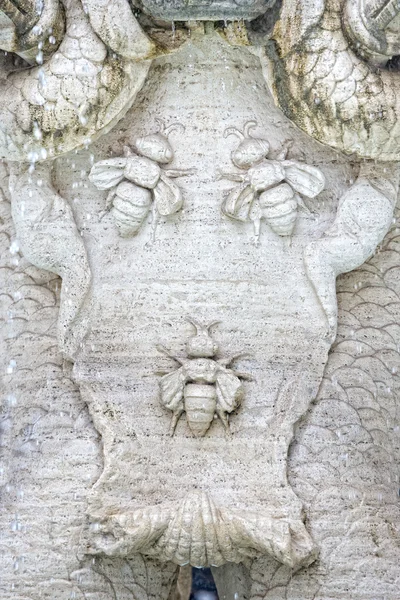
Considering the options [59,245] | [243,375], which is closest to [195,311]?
[243,375]

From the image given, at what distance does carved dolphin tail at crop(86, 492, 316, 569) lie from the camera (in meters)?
4.21

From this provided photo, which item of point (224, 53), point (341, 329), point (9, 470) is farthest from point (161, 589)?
point (224, 53)

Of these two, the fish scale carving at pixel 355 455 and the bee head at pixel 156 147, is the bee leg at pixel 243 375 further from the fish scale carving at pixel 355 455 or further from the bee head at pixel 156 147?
the bee head at pixel 156 147

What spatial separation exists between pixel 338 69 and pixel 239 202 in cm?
49

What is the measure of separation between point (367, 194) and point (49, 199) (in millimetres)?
924

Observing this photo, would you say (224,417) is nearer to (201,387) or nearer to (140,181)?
(201,387)

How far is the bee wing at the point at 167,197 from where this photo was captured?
4.36 meters

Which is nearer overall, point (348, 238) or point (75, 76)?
point (75, 76)

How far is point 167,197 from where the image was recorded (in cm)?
437

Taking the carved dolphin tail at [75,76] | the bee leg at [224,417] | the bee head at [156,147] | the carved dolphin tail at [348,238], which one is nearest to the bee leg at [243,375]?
the bee leg at [224,417]

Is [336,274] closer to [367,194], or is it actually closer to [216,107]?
[367,194]

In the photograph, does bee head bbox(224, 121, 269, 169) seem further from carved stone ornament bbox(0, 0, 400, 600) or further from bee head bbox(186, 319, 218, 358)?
bee head bbox(186, 319, 218, 358)

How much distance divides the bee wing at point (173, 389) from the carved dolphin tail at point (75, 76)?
713mm

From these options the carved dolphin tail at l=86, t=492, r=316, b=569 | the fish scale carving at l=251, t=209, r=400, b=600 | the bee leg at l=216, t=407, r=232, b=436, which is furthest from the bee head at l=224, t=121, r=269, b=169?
the carved dolphin tail at l=86, t=492, r=316, b=569
